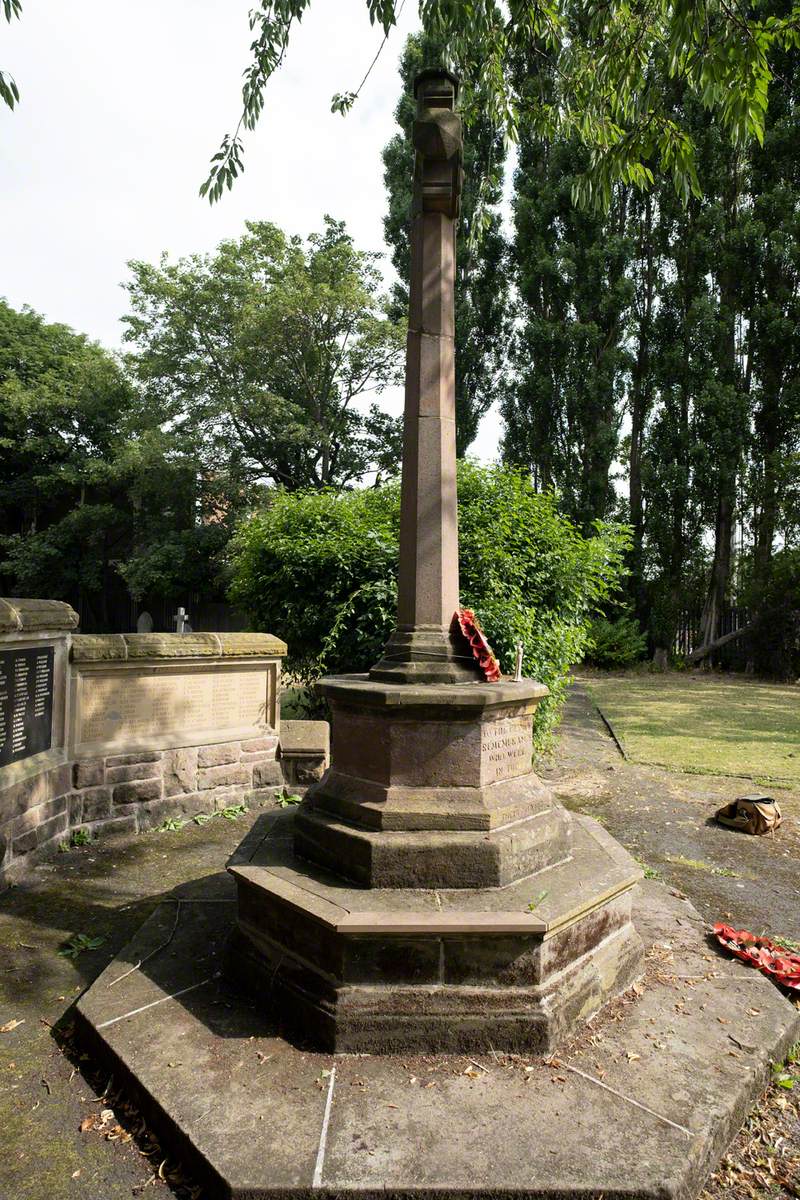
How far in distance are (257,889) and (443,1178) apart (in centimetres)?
137

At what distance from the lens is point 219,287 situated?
74.9ft

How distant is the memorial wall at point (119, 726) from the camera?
15.2 feet

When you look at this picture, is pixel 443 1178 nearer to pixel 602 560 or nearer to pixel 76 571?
pixel 602 560

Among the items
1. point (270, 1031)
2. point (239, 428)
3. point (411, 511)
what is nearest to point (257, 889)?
point (270, 1031)

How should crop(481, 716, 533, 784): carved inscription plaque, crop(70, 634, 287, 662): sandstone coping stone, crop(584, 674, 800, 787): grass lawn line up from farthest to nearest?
crop(584, 674, 800, 787): grass lawn → crop(70, 634, 287, 662): sandstone coping stone → crop(481, 716, 533, 784): carved inscription plaque

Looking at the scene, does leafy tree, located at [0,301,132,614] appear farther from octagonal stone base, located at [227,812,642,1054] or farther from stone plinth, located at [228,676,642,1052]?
octagonal stone base, located at [227,812,642,1054]

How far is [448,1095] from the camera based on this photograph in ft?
7.87

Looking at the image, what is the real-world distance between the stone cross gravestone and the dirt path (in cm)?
126

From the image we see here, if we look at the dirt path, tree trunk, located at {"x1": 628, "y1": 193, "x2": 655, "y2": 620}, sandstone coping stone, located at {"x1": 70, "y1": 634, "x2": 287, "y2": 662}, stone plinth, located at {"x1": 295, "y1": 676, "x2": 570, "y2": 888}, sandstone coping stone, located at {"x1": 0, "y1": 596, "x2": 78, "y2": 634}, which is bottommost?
the dirt path

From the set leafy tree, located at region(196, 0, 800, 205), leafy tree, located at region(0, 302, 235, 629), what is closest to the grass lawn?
leafy tree, located at region(196, 0, 800, 205)

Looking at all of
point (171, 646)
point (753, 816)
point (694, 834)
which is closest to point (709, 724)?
point (753, 816)

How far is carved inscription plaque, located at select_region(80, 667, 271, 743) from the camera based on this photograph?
5449 mm

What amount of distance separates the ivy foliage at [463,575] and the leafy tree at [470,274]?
15338 millimetres

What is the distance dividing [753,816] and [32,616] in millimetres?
5684
